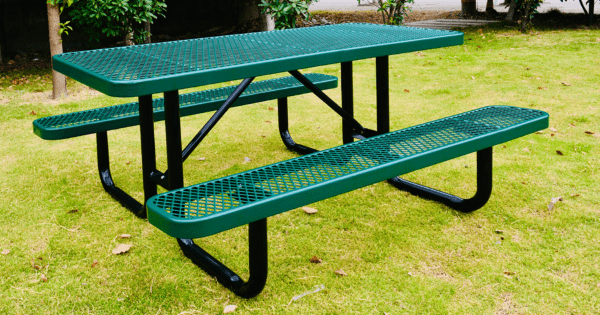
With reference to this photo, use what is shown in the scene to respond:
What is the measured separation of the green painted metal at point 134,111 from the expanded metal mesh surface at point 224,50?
48cm

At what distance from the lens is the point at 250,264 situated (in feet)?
7.18

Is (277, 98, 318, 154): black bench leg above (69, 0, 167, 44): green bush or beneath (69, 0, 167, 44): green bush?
beneath

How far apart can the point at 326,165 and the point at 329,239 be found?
0.64 m

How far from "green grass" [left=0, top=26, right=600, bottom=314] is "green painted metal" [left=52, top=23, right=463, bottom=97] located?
3.09 feet

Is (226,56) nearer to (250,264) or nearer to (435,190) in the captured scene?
(250,264)

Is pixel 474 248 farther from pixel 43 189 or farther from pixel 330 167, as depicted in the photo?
pixel 43 189

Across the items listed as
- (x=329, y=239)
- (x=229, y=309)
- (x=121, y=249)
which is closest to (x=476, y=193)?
(x=329, y=239)

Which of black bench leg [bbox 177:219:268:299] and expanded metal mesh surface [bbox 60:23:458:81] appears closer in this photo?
black bench leg [bbox 177:219:268:299]

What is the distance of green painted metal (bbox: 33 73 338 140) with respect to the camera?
3088 millimetres

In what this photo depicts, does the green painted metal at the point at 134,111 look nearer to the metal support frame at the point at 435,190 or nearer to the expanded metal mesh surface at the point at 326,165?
the metal support frame at the point at 435,190

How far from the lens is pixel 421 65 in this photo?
288 inches

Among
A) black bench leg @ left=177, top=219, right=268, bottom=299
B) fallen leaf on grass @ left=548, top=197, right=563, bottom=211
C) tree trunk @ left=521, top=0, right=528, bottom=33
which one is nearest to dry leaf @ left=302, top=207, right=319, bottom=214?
black bench leg @ left=177, top=219, right=268, bottom=299

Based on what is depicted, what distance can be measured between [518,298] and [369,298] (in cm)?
65

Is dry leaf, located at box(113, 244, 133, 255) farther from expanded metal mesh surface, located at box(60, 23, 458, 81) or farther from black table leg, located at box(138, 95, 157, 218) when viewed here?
expanded metal mesh surface, located at box(60, 23, 458, 81)
